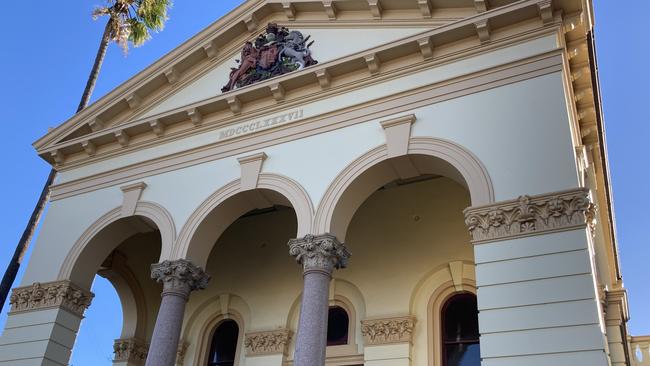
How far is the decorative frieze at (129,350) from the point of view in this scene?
1778cm

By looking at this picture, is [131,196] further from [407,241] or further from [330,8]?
[407,241]

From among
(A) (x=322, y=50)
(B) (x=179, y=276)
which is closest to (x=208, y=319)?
(B) (x=179, y=276)

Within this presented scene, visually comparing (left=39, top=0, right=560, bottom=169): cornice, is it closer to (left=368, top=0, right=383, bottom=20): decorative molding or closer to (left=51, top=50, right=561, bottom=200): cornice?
(left=51, top=50, right=561, bottom=200): cornice

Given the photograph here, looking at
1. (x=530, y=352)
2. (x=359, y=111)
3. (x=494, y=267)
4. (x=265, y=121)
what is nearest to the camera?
(x=530, y=352)

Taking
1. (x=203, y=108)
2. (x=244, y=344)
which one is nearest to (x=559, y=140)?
(x=203, y=108)

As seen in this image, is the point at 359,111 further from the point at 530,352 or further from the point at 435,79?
the point at 530,352

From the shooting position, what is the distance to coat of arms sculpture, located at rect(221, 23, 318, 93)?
1507cm

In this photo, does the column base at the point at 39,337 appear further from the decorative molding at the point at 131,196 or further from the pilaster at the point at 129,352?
the pilaster at the point at 129,352

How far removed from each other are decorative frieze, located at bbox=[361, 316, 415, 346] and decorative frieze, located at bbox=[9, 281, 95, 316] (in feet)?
22.1

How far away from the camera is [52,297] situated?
48.8ft

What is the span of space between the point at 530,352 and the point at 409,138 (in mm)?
4796

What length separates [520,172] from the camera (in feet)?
35.3

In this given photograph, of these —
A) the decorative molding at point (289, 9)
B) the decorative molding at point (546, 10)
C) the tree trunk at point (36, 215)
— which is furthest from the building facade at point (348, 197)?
the tree trunk at point (36, 215)

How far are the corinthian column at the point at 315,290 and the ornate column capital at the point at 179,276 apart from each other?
270 centimetres
